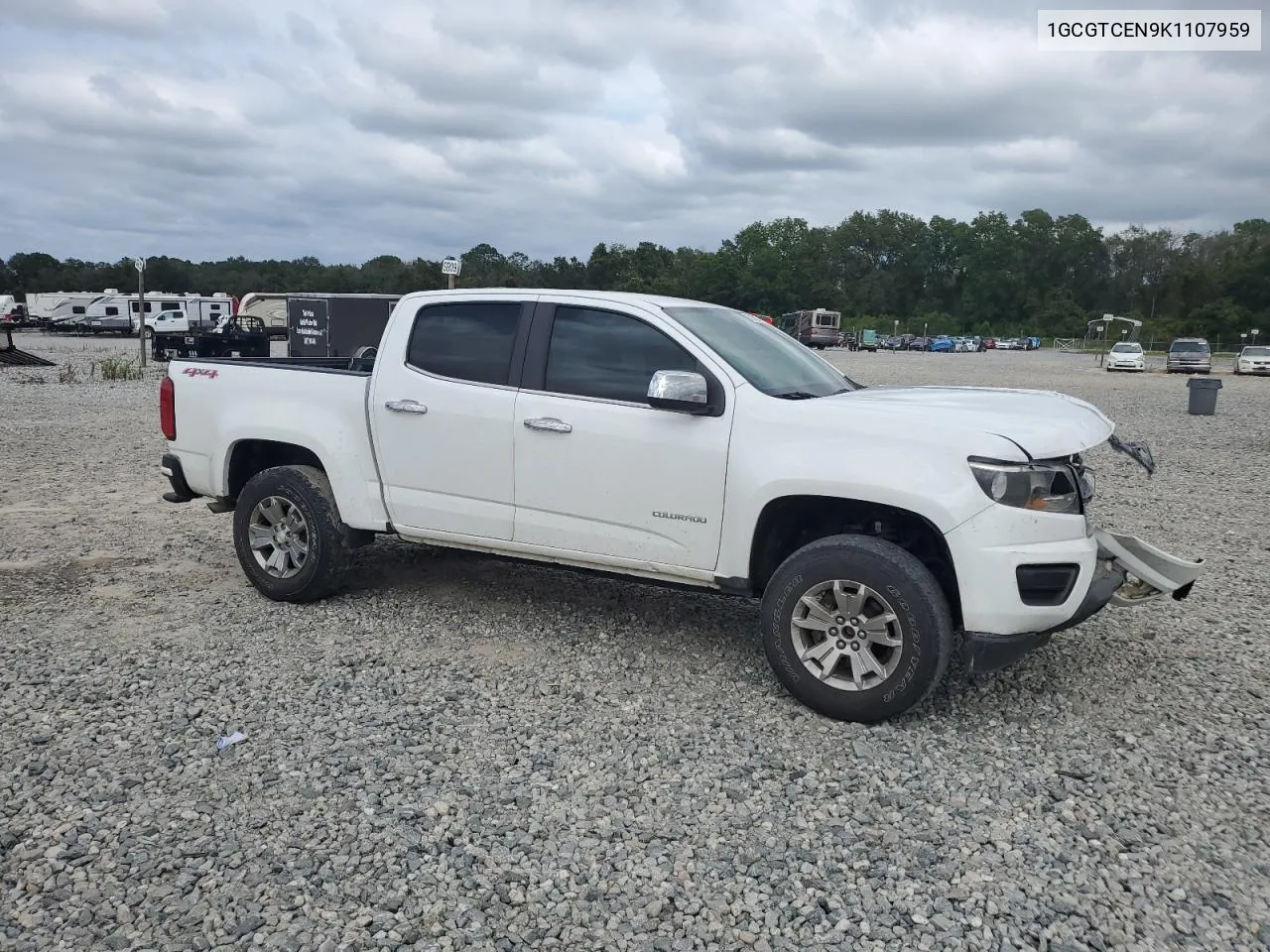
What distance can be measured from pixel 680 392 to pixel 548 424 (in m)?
0.81

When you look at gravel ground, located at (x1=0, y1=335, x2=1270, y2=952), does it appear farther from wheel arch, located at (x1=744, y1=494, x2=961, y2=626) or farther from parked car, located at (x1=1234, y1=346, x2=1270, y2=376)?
parked car, located at (x1=1234, y1=346, x2=1270, y2=376)

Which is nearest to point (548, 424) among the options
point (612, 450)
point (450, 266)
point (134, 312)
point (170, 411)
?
point (612, 450)

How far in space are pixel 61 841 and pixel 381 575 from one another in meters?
3.40

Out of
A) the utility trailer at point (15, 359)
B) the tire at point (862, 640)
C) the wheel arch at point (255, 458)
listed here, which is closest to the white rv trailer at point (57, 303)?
the utility trailer at point (15, 359)

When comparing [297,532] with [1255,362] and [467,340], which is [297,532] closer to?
[467,340]

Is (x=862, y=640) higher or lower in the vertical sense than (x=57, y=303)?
higher

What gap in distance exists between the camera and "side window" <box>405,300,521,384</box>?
17.5ft

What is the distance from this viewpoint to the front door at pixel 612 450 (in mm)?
4652

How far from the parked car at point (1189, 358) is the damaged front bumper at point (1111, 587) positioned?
4308 cm

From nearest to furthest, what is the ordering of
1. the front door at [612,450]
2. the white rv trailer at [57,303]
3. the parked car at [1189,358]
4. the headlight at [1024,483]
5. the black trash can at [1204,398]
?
1. the headlight at [1024,483]
2. the front door at [612,450]
3. the black trash can at [1204,398]
4. the parked car at [1189,358]
5. the white rv trailer at [57,303]

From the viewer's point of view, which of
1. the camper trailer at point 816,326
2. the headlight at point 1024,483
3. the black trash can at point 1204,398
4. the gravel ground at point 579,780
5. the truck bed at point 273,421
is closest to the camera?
the gravel ground at point 579,780

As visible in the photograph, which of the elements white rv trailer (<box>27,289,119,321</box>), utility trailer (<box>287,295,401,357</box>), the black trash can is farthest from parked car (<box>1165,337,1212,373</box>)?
white rv trailer (<box>27,289,119,321</box>)

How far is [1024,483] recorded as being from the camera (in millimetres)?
4066

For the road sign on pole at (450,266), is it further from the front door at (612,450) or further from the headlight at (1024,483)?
the headlight at (1024,483)
